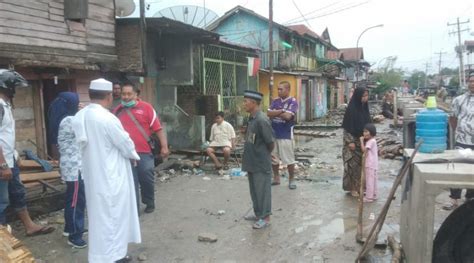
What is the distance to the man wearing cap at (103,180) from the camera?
3637 mm

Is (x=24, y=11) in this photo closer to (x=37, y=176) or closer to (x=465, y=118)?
(x=37, y=176)

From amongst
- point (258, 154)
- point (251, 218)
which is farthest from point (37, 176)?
point (258, 154)

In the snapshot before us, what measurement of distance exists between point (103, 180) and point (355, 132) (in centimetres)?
408

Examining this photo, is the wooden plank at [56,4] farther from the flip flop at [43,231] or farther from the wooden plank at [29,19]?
the flip flop at [43,231]

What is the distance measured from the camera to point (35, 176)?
5.88m

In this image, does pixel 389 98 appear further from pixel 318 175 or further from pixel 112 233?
pixel 112 233

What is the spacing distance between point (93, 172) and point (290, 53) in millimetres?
24792

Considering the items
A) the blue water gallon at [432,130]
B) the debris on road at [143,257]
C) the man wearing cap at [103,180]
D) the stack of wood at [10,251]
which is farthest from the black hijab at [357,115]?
the stack of wood at [10,251]

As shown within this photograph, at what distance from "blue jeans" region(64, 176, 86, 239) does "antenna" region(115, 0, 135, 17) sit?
5.98 m

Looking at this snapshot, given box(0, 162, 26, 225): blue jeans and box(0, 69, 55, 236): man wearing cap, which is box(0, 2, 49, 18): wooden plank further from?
box(0, 162, 26, 225): blue jeans

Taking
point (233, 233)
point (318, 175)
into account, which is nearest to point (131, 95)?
point (233, 233)

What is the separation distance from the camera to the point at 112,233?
12.0ft

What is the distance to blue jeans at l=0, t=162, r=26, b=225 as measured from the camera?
4074mm

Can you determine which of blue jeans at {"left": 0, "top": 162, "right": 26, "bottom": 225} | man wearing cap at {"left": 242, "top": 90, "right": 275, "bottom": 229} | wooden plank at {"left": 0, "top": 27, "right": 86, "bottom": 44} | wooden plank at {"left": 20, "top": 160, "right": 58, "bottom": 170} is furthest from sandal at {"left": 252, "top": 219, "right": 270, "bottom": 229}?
wooden plank at {"left": 0, "top": 27, "right": 86, "bottom": 44}
